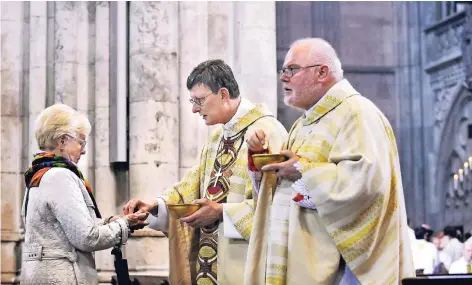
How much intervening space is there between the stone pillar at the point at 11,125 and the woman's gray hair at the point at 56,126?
4.09m

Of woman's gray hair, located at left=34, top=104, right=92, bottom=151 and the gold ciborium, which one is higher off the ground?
woman's gray hair, located at left=34, top=104, right=92, bottom=151

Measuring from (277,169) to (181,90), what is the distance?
3970 millimetres

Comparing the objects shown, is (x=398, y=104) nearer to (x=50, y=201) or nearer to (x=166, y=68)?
(x=166, y=68)

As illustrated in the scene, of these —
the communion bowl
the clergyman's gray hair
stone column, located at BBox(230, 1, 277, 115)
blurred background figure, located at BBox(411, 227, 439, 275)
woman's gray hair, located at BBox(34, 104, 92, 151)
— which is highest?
stone column, located at BBox(230, 1, 277, 115)

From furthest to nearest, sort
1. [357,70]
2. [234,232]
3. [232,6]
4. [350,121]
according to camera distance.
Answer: [357,70], [232,6], [234,232], [350,121]

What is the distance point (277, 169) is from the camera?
4.26 metres

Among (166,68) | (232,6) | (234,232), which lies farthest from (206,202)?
(232,6)

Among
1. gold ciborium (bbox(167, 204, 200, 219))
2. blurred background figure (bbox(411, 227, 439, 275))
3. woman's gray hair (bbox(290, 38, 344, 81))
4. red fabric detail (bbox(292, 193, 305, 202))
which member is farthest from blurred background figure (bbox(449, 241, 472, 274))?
red fabric detail (bbox(292, 193, 305, 202))

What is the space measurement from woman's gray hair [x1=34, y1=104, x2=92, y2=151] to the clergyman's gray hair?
0.63m

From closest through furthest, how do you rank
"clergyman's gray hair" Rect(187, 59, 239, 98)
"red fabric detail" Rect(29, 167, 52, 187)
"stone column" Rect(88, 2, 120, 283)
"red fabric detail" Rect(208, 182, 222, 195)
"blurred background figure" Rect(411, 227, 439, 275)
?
"red fabric detail" Rect(29, 167, 52, 187) → "clergyman's gray hair" Rect(187, 59, 239, 98) → "red fabric detail" Rect(208, 182, 222, 195) → "stone column" Rect(88, 2, 120, 283) → "blurred background figure" Rect(411, 227, 439, 275)

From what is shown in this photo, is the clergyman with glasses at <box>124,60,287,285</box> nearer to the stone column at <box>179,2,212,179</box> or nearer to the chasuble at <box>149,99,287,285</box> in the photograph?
the chasuble at <box>149,99,287,285</box>

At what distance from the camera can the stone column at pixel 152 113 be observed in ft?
26.0

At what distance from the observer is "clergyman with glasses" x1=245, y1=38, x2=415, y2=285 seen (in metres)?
4.09

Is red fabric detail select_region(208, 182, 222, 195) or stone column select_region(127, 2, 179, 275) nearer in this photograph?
red fabric detail select_region(208, 182, 222, 195)
